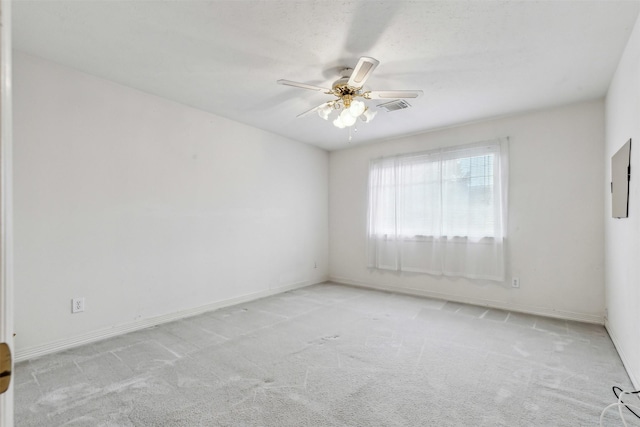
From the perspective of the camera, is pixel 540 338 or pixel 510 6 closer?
pixel 510 6

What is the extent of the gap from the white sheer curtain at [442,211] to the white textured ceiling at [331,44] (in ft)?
3.26

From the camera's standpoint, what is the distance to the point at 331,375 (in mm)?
2283

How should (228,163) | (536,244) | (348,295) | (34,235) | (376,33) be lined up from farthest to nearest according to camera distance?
(348,295) → (228,163) → (536,244) → (34,235) → (376,33)

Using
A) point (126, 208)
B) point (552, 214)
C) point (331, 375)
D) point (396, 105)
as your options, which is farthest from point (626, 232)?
point (126, 208)

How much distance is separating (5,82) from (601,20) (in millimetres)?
3100

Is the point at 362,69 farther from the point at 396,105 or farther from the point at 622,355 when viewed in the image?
the point at 622,355

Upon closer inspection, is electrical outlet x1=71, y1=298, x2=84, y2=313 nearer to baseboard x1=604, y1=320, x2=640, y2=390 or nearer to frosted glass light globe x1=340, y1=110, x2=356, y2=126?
frosted glass light globe x1=340, y1=110, x2=356, y2=126

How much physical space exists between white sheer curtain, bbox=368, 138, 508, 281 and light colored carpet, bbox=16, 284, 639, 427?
102cm

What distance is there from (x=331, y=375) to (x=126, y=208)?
254cm

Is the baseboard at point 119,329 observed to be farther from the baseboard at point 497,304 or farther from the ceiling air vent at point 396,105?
the ceiling air vent at point 396,105

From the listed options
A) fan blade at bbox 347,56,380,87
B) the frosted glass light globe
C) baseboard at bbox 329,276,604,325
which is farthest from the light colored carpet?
fan blade at bbox 347,56,380,87

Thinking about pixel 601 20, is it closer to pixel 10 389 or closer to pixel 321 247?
pixel 10 389

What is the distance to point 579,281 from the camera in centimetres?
353

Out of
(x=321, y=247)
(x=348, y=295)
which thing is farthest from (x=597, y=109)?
(x=321, y=247)
